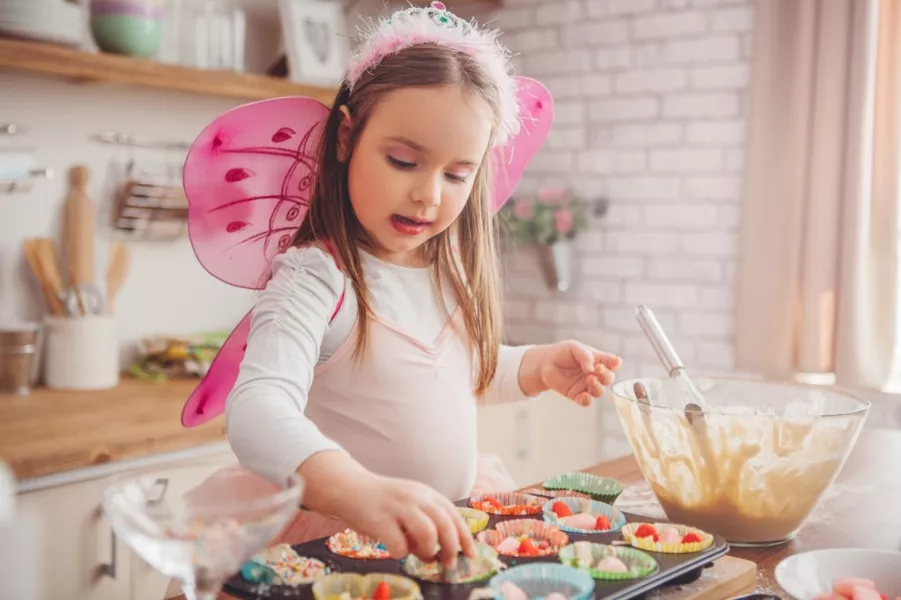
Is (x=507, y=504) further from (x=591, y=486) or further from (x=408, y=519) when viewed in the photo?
(x=408, y=519)

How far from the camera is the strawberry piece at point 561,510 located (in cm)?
99

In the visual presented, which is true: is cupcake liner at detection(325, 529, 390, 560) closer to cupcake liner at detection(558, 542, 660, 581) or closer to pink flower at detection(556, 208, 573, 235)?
cupcake liner at detection(558, 542, 660, 581)

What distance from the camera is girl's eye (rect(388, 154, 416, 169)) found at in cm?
111

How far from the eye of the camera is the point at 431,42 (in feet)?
3.91

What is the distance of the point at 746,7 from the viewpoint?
2736 millimetres

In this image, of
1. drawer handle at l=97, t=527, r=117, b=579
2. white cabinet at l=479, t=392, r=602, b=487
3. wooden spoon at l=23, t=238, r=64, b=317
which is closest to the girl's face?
drawer handle at l=97, t=527, r=117, b=579

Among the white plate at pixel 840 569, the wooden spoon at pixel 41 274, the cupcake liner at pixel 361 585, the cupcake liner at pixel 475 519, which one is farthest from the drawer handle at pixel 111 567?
the white plate at pixel 840 569

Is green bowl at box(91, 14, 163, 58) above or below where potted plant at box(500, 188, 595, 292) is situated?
above

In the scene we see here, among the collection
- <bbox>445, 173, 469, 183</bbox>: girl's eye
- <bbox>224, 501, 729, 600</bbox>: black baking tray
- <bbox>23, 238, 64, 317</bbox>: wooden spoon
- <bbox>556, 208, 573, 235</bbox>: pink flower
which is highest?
<bbox>445, 173, 469, 183</bbox>: girl's eye

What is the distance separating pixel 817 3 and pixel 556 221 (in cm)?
96

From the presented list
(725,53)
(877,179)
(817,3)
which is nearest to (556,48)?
(725,53)

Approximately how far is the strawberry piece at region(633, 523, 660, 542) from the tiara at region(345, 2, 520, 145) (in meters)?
0.56

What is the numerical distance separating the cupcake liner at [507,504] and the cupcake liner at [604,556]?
13 centimetres

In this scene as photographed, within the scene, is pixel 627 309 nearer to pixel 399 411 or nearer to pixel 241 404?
pixel 399 411
